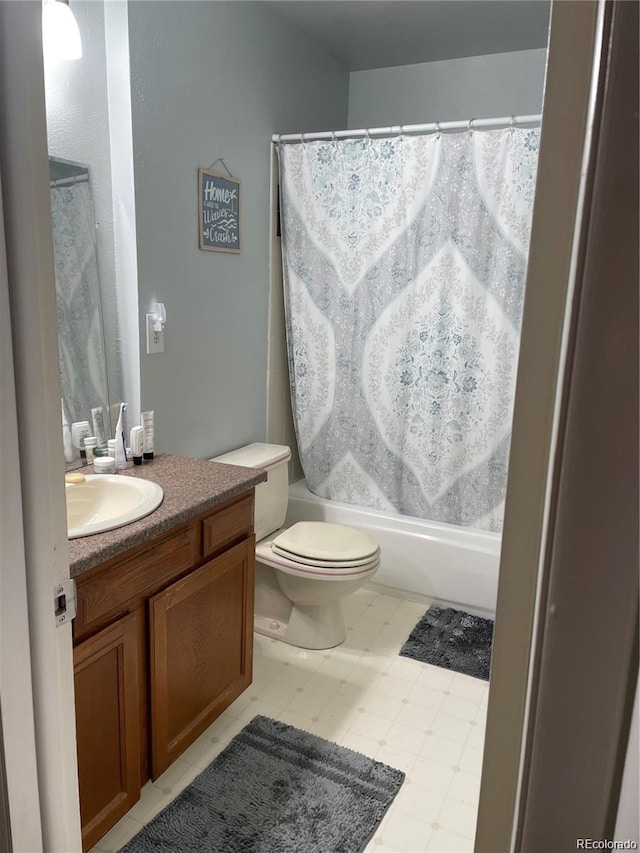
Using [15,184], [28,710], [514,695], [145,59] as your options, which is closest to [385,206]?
[145,59]

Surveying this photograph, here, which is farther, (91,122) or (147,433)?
(147,433)

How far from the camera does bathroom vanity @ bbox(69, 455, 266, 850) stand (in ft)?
4.99

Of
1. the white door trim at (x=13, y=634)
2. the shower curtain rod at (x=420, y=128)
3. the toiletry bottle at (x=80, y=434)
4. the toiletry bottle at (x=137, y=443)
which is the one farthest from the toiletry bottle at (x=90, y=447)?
the shower curtain rod at (x=420, y=128)

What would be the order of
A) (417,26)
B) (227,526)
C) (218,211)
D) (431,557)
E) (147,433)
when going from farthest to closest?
(431,557) < (417,26) < (218,211) < (147,433) < (227,526)

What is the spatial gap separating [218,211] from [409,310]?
2.94ft

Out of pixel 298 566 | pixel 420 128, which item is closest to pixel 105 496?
pixel 298 566

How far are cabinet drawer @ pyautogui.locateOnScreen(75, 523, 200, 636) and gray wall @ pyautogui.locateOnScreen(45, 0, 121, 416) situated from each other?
778mm

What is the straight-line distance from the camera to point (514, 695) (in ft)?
1.54

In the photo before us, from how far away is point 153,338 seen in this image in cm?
231

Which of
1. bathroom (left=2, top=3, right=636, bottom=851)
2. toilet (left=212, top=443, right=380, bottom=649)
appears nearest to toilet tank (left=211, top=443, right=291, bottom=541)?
toilet (left=212, top=443, right=380, bottom=649)

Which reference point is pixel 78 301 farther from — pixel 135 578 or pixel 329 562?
pixel 329 562

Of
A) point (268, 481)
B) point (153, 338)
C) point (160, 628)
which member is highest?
point (153, 338)

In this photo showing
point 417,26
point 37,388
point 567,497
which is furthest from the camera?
point 417,26

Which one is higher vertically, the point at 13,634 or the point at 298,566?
the point at 13,634
